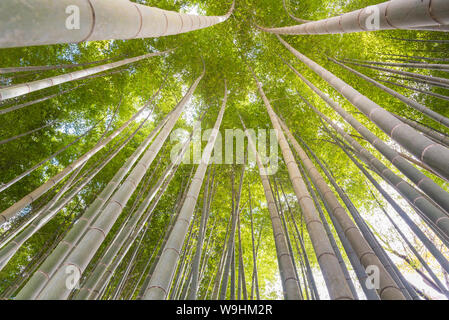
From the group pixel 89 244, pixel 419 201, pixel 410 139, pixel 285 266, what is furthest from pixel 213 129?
pixel 419 201

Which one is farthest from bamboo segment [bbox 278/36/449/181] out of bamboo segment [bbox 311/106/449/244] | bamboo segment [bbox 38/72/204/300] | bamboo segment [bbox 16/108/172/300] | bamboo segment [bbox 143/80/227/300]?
bamboo segment [bbox 16/108/172/300]

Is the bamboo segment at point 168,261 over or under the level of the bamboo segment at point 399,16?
under

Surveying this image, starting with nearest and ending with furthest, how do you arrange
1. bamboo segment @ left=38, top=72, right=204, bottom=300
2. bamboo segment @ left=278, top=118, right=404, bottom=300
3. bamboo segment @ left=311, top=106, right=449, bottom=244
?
bamboo segment @ left=38, top=72, right=204, bottom=300
bamboo segment @ left=278, top=118, right=404, bottom=300
bamboo segment @ left=311, top=106, right=449, bottom=244

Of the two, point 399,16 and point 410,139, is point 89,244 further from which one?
point 399,16

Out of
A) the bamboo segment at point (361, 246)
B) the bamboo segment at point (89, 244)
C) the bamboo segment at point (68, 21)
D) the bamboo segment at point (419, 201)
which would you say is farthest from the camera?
the bamboo segment at point (419, 201)

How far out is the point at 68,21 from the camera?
812mm

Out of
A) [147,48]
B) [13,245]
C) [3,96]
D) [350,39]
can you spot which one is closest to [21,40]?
[3,96]

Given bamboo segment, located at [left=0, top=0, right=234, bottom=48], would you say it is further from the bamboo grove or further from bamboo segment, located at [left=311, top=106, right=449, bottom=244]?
bamboo segment, located at [left=311, top=106, right=449, bottom=244]

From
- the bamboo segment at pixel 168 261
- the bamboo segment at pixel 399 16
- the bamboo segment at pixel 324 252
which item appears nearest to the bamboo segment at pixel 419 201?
the bamboo segment at pixel 324 252

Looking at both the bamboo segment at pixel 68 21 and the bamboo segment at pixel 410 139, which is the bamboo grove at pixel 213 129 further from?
the bamboo segment at pixel 68 21

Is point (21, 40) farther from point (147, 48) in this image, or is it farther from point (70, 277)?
point (147, 48)

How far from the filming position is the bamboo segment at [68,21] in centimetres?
66

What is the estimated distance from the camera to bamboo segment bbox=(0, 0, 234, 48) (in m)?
0.66
